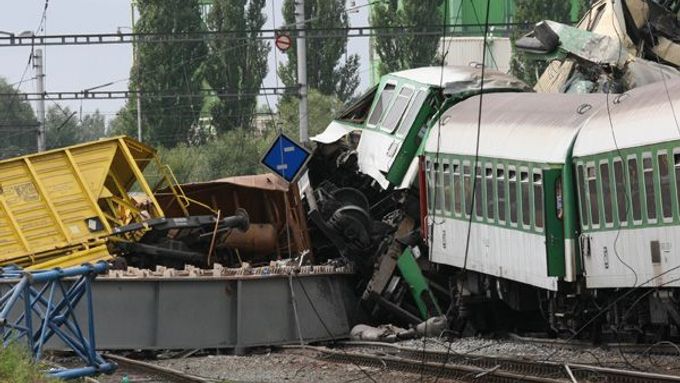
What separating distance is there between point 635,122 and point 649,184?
0.80 metres

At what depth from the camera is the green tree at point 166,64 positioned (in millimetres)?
59719

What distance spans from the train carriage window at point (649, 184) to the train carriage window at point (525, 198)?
2.90m

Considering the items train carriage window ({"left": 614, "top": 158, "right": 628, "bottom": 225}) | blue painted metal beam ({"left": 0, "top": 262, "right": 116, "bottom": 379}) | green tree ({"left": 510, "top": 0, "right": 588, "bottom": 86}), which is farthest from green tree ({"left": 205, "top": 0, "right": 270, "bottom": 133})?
blue painted metal beam ({"left": 0, "top": 262, "right": 116, "bottom": 379})

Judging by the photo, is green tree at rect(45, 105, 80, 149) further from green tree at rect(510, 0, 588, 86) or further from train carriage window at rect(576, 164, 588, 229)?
train carriage window at rect(576, 164, 588, 229)

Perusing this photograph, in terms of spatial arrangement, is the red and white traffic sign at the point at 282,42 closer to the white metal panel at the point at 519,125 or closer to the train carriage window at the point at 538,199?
the white metal panel at the point at 519,125

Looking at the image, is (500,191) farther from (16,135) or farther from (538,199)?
(16,135)

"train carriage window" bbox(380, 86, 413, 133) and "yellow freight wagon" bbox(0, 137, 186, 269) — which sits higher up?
"train carriage window" bbox(380, 86, 413, 133)

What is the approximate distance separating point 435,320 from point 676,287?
6.87 meters

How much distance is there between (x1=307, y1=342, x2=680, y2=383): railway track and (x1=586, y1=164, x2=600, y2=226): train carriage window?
2248 mm

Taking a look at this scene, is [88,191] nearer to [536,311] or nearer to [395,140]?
[395,140]

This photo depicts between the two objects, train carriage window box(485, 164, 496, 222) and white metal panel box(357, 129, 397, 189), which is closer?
train carriage window box(485, 164, 496, 222)

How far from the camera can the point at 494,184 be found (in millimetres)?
21047

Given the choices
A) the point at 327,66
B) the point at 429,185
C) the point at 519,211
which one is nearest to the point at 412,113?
the point at 429,185

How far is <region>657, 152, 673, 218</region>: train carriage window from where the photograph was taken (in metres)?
16.4
